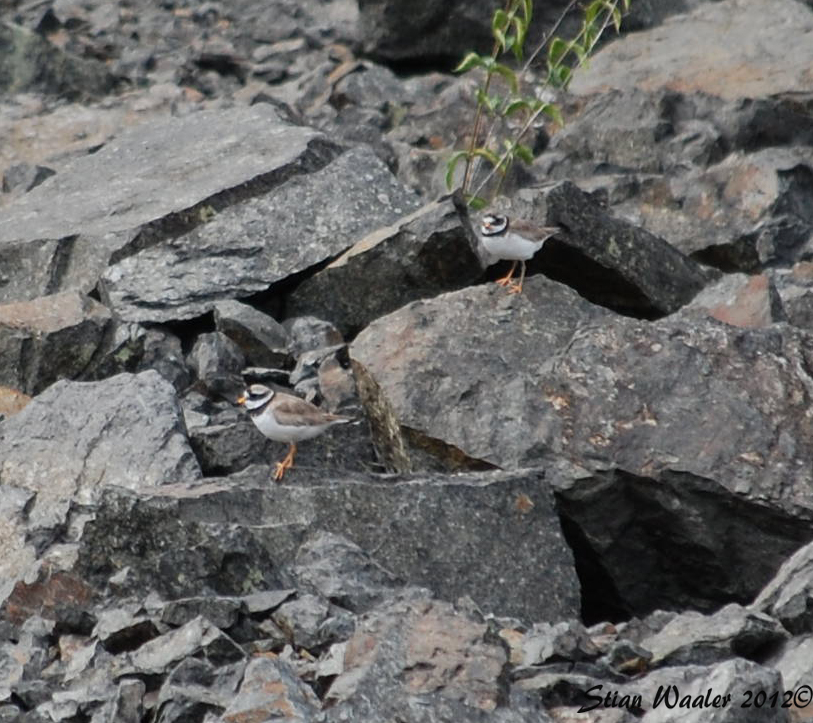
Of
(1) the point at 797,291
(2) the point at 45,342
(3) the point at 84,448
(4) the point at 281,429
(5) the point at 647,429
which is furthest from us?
(1) the point at 797,291

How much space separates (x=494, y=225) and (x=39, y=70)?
43.3 ft

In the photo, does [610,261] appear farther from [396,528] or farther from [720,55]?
[720,55]

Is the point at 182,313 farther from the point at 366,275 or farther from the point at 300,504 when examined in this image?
the point at 300,504

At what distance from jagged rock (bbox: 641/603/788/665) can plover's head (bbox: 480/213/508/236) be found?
4970 mm

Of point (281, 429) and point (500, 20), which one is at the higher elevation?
point (500, 20)

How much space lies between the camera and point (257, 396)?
12859mm

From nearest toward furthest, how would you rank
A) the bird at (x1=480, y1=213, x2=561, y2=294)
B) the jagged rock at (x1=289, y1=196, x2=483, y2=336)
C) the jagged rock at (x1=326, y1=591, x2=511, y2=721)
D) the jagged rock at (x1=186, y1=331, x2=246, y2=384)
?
the jagged rock at (x1=326, y1=591, x2=511, y2=721), the bird at (x1=480, y1=213, x2=561, y2=294), the jagged rock at (x1=186, y1=331, x2=246, y2=384), the jagged rock at (x1=289, y1=196, x2=483, y2=336)

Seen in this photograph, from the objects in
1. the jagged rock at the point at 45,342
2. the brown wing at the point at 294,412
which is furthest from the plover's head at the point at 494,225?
the jagged rock at the point at 45,342

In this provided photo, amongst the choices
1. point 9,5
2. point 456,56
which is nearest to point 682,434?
point 456,56

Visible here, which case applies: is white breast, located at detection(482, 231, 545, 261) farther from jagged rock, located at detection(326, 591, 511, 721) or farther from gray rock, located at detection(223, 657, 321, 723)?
gray rock, located at detection(223, 657, 321, 723)

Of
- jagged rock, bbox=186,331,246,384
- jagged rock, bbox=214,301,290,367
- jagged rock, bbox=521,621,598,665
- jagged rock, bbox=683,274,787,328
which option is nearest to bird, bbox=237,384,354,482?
jagged rock, bbox=186,331,246,384

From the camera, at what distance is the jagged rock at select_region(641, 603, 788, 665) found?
376 inches

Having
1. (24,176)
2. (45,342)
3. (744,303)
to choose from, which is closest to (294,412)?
(45,342)

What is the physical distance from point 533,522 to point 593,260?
3912 millimetres
